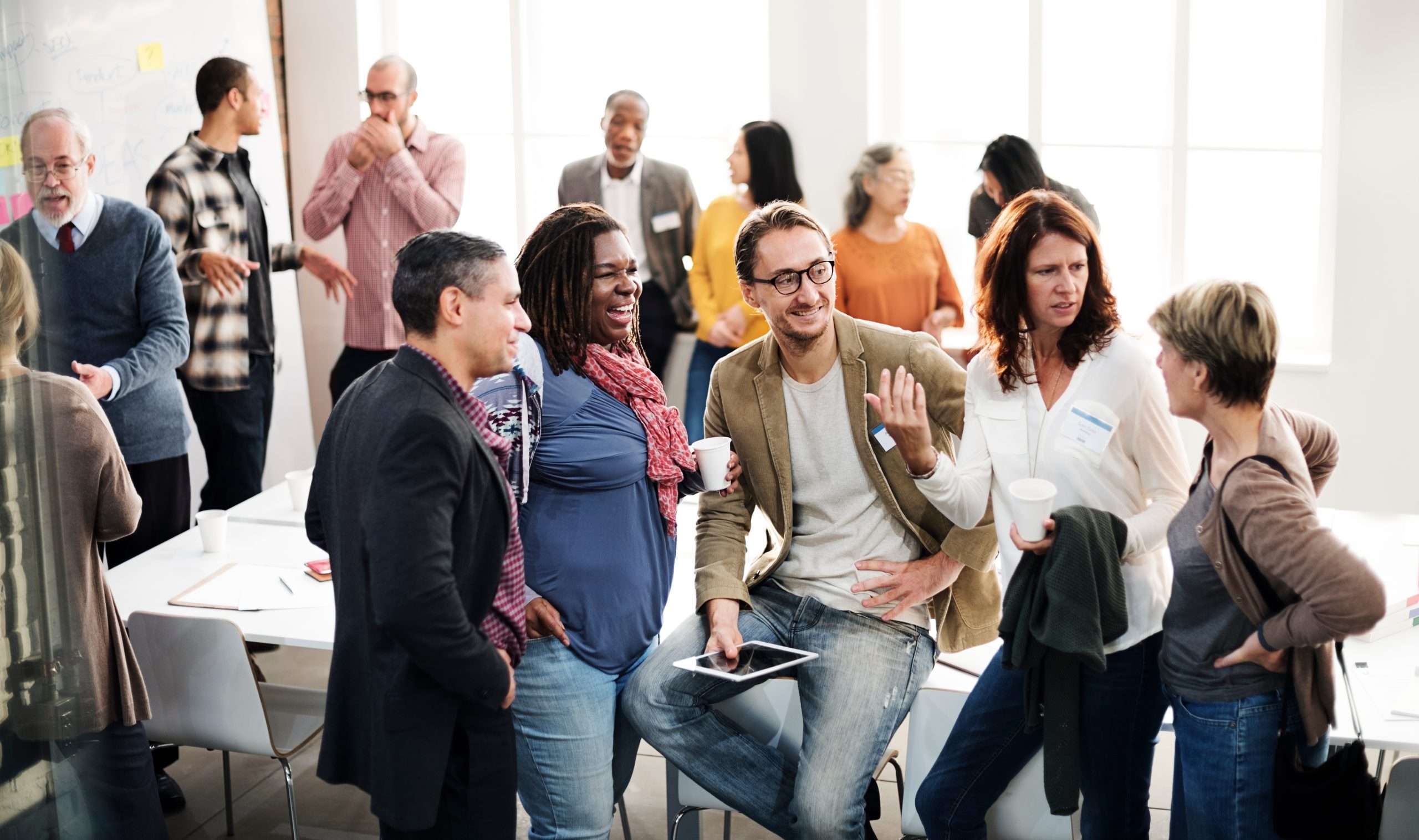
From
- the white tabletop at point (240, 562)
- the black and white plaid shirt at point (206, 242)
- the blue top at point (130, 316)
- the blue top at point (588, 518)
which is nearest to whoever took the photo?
the blue top at point (588, 518)

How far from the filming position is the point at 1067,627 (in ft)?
6.98

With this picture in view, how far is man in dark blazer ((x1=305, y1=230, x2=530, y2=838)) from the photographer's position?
6.02ft

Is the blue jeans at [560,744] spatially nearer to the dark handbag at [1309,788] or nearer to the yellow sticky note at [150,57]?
the dark handbag at [1309,788]

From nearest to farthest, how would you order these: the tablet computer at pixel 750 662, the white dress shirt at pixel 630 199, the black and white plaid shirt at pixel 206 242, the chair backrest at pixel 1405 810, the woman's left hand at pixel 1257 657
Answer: the woman's left hand at pixel 1257 657 < the chair backrest at pixel 1405 810 < the tablet computer at pixel 750 662 < the black and white plaid shirt at pixel 206 242 < the white dress shirt at pixel 630 199

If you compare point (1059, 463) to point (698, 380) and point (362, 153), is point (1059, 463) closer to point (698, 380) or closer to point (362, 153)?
point (698, 380)

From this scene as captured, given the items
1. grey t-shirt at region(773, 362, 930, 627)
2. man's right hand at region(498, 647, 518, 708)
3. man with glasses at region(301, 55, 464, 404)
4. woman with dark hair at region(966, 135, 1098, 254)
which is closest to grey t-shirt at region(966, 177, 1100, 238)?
woman with dark hair at region(966, 135, 1098, 254)

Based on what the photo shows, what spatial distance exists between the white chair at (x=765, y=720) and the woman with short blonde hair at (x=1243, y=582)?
2.27 ft

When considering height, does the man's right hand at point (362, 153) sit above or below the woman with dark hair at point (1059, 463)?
above

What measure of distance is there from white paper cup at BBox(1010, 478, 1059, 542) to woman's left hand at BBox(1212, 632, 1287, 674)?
1.15 ft

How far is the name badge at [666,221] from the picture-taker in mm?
5582

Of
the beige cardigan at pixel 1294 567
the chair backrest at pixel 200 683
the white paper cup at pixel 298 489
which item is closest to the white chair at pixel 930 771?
the beige cardigan at pixel 1294 567

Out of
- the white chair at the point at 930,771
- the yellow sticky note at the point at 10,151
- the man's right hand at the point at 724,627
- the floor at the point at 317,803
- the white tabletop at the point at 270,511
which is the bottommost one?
the floor at the point at 317,803

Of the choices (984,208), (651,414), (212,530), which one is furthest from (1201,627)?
(984,208)

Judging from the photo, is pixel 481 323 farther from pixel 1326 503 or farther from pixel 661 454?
pixel 1326 503
